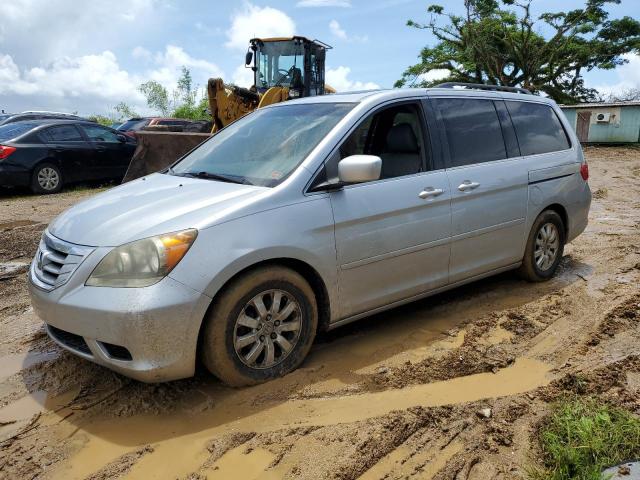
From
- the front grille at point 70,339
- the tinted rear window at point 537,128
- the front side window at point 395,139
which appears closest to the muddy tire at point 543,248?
the tinted rear window at point 537,128

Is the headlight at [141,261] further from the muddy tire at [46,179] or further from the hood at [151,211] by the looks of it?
the muddy tire at [46,179]

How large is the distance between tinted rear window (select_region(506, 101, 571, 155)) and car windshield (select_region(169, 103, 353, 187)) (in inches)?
74.0

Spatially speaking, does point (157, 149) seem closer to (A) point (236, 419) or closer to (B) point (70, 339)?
(B) point (70, 339)

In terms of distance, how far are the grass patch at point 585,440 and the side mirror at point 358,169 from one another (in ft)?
5.55

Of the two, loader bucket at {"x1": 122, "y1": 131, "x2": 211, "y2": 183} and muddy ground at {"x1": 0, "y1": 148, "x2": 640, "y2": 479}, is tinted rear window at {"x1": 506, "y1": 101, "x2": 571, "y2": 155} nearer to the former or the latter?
muddy ground at {"x1": 0, "y1": 148, "x2": 640, "y2": 479}

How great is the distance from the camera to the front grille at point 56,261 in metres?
3.09

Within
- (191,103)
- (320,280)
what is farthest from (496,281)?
(191,103)

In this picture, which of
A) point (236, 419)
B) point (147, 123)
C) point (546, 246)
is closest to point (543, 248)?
point (546, 246)

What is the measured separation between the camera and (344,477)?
2.54m

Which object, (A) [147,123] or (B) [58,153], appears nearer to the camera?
(B) [58,153]

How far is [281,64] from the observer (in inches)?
552

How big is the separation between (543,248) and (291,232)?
2.95 metres

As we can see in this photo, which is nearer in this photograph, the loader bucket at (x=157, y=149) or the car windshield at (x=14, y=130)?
the loader bucket at (x=157, y=149)

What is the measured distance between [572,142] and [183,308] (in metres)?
4.28
